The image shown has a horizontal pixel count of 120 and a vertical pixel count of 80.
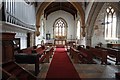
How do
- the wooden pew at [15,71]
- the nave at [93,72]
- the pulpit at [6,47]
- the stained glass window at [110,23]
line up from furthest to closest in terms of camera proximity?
the stained glass window at [110,23] → the nave at [93,72] → the wooden pew at [15,71] → the pulpit at [6,47]

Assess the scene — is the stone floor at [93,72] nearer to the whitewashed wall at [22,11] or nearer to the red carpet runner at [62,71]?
the red carpet runner at [62,71]

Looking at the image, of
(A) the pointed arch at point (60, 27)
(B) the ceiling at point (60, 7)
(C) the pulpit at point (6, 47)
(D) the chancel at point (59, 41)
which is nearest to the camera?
(C) the pulpit at point (6, 47)

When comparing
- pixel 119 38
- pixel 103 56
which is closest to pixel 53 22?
pixel 119 38

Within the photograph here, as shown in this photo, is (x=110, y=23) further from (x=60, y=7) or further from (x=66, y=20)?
(x=66, y=20)

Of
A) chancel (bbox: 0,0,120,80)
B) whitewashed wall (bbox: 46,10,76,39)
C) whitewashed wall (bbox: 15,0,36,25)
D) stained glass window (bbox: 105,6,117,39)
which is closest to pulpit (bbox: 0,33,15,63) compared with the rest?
chancel (bbox: 0,0,120,80)

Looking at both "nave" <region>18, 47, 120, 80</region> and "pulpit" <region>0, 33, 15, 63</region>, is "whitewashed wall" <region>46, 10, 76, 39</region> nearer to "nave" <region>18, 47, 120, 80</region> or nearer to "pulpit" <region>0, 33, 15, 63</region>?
"nave" <region>18, 47, 120, 80</region>

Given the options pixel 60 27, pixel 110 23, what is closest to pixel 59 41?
pixel 60 27

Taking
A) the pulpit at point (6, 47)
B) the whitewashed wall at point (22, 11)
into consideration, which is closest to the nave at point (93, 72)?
the pulpit at point (6, 47)

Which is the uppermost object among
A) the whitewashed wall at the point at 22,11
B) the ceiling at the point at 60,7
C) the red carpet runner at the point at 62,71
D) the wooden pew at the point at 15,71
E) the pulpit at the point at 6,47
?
the ceiling at the point at 60,7

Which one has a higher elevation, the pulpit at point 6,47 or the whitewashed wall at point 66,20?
the whitewashed wall at point 66,20

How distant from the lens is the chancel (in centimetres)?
478

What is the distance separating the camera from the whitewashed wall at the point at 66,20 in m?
24.0

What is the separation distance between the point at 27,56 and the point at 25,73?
75 centimetres

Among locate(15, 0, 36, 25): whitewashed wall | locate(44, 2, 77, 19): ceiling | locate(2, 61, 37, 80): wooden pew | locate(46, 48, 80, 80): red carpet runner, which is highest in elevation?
locate(44, 2, 77, 19): ceiling
